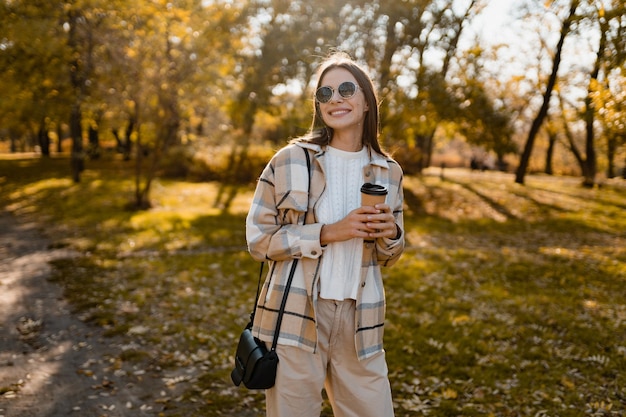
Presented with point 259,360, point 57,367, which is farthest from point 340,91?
point 57,367

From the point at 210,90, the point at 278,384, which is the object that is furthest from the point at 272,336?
the point at 210,90

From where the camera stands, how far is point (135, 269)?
377 inches

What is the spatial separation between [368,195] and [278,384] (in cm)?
101

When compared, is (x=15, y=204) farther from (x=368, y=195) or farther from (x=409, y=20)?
(x=368, y=195)

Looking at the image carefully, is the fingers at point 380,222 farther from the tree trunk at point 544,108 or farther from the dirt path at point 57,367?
the tree trunk at point 544,108

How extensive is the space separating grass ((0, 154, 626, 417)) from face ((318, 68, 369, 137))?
3.30 metres

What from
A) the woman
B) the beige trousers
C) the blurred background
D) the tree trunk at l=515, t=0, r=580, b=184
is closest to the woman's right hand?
the woman

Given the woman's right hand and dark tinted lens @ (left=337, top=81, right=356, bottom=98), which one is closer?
the woman's right hand

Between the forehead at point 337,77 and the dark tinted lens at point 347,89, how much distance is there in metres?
0.04

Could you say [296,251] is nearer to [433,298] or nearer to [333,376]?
[333,376]

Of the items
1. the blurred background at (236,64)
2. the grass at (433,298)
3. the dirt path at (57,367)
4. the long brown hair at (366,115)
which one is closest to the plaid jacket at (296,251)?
the long brown hair at (366,115)

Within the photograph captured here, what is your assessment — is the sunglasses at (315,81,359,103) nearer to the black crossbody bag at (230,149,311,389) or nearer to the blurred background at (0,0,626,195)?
the black crossbody bag at (230,149,311,389)

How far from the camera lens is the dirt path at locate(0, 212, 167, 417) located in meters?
4.66

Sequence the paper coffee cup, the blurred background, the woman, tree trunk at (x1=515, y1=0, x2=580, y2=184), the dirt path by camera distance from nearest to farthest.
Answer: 1. the paper coffee cup
2. the woman
3. the dirt path
4. the blurred background
5. tree trunk at (x1=515, y1=0, x2=580, y2=184)
